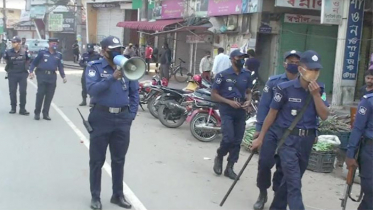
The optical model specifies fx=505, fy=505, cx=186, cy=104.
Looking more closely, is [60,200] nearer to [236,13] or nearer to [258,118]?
[258,118]

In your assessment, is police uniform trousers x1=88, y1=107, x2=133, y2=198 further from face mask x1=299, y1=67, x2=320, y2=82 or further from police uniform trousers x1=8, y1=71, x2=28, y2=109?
police uniform trousers x1=8, y1=71, x2=28, y2=109

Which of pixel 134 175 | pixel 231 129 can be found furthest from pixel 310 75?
pixel 134 175

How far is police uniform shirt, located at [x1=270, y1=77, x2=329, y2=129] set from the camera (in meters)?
4.98

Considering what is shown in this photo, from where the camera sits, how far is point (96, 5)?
3816 cm

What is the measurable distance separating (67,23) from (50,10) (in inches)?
120

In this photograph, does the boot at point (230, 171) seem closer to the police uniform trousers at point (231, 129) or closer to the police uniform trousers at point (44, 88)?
the police uniform trousers at point (231, 129)

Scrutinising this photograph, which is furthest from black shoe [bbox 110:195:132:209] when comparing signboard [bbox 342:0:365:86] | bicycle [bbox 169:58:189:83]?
bicycle [bbox 169:58:189:83]

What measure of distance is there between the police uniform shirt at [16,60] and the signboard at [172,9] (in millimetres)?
14221

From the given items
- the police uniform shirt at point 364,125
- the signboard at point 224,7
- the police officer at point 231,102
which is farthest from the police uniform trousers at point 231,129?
the signboard at point 224,7

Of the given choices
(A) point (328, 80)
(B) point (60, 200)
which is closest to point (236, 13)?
(A) point (328, 80)

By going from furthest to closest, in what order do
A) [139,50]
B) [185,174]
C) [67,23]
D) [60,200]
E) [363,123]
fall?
[67,23] < [139,50] < [185,174] < [60,200] < [363,123]

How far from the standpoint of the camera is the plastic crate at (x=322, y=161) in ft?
26.5

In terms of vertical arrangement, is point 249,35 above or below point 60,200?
above

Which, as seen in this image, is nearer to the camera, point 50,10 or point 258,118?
point 258,118
